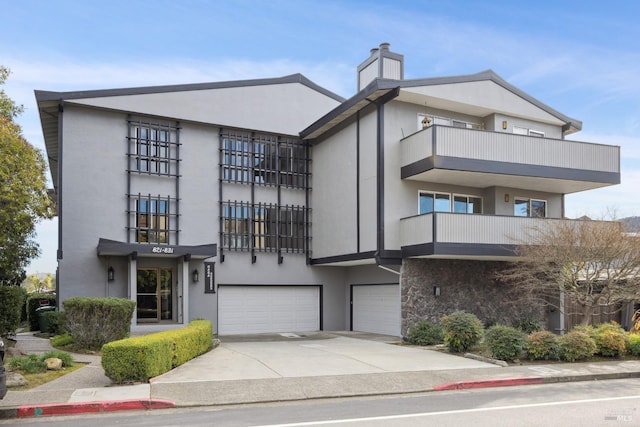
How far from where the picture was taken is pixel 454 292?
20.6 m

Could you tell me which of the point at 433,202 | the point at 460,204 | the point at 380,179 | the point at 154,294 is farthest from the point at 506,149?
the point at 154,294

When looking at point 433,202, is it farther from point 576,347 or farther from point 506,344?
point 576,347

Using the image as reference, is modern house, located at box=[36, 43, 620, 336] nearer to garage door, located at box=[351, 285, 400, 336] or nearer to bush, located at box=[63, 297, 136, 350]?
garage door, located at box=[351, 285, 400, 336]

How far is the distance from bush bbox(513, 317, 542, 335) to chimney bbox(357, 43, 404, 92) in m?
10.3

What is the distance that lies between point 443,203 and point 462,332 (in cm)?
640

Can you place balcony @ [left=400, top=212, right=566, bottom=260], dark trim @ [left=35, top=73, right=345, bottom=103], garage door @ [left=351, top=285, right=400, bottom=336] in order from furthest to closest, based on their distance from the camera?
garage door @ [left=351, top=285, right=400, bottom=336], dark trim @ [left=35, top=73, right=345, bottom=103], balcony @ [left=400, top=212, right=566, bottom=260]

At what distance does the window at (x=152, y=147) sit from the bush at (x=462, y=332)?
11791mm

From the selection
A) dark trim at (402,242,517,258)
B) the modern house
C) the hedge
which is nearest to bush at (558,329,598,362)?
dark trim at (402,242,517,258)

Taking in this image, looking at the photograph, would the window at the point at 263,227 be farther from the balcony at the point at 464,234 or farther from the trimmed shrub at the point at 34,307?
the trimmed shrub at the point at 34,307

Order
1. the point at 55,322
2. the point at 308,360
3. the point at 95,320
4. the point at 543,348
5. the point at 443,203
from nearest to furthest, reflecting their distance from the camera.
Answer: the point at 308,360, the point at 543,348, the point at 95,320, the point at 55,322, the point at 443,203

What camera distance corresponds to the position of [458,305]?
20.6m

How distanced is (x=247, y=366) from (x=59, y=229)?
10095 mm

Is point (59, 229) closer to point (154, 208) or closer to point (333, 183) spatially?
point (154, 208)

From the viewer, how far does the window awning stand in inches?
779
